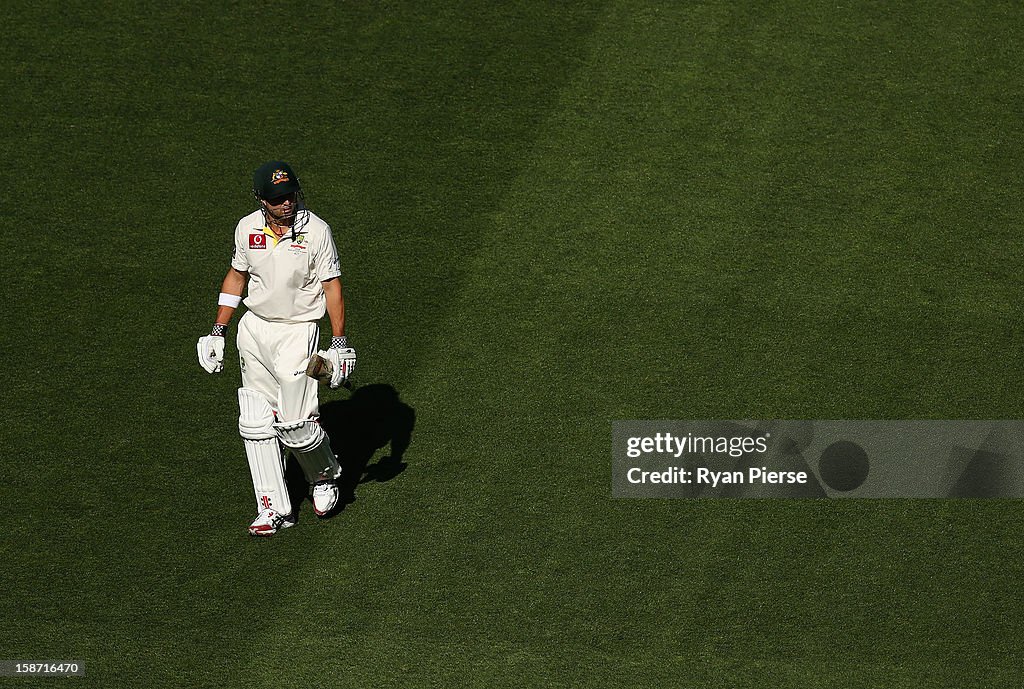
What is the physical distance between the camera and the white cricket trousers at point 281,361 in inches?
313

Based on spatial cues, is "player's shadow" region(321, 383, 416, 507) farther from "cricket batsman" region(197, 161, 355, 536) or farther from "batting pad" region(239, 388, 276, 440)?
"batting pad" region(239, 388, 276, 440)

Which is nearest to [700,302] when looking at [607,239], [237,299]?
[607,239]

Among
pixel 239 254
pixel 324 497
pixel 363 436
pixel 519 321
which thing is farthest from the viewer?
pixel 519 321

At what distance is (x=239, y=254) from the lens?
26.0 feet

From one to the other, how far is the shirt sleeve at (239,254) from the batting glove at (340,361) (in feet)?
2.25

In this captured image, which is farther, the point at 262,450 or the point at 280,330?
the point at 262,450

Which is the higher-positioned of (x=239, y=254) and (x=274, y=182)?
(x=274, y=182)

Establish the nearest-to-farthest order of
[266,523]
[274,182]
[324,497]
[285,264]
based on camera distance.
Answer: [274,182] < [285,264] < [266,523] < [324,497]

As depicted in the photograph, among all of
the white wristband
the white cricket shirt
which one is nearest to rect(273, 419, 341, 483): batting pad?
the white cricket shirt

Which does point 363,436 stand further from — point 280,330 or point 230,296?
point 230,296

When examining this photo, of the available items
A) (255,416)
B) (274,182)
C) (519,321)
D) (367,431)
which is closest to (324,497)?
(255,416)

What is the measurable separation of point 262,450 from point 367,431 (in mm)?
1200

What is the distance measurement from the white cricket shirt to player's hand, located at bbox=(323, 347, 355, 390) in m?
0.29
